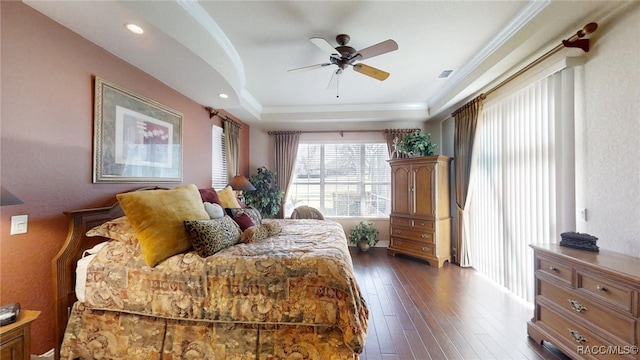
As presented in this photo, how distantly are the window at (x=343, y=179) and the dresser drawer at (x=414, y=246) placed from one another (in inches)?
30.8

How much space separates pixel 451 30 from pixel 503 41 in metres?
0.57

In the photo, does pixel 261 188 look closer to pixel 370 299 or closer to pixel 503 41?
pixel 370 299

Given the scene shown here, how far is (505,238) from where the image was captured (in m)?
2.95

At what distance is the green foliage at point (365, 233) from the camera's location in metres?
4.48

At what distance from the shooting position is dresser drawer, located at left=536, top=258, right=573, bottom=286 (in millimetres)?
1687

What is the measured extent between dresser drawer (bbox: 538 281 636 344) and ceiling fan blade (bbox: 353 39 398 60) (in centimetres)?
229

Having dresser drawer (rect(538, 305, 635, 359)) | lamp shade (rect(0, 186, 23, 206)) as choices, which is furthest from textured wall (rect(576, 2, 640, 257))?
lamp shade (rect(0, 186, 23, 206))

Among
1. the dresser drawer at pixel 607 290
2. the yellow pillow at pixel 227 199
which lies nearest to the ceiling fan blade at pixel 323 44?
the yellow pillow at pixel 227 199

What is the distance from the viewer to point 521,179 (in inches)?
107

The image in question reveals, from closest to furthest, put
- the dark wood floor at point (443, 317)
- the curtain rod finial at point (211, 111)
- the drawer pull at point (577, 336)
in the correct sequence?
1. the drawer pull at point (577, 336)
2. the dark wood floor at point (443, 317)
3. the curtain rod finial at point (211, 111)

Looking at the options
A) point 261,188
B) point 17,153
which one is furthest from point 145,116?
point 261,188

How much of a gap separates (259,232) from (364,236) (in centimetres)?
274

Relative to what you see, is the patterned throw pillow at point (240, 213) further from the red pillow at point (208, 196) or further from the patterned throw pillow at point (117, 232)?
the patterned throw pillow at point (117, 232)

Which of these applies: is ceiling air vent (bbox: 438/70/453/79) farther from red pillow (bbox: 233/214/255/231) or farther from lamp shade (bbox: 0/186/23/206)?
lamp shade (bbox: 0/186/23/206)
